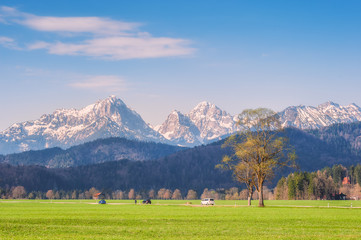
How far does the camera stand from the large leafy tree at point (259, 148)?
349ft

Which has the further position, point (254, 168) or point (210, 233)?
point (254, 168)

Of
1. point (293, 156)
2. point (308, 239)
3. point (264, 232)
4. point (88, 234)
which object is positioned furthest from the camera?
point (293, 156)

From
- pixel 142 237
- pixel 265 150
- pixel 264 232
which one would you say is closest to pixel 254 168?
pixel 265 150

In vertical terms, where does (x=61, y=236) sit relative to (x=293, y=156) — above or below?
below

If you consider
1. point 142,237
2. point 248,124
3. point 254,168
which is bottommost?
point 142,237

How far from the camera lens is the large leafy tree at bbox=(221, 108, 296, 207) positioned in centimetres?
10631

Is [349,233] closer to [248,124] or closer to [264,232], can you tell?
[264,232]

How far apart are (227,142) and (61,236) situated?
70.4 meters

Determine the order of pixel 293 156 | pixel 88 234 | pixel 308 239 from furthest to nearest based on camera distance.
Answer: pixel 293 156, pixel 88 234, pixel 308 239

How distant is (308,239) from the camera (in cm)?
4200

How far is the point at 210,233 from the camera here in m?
47.0

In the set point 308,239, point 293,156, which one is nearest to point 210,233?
point 308,239

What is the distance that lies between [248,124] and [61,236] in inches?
2784

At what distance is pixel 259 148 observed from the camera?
350 feet
